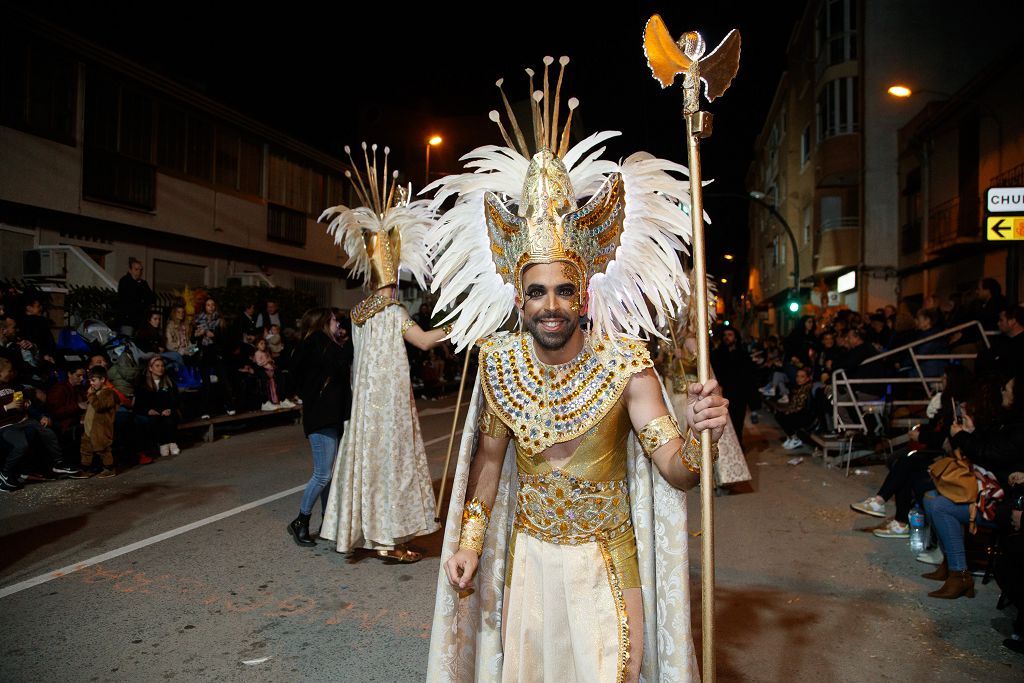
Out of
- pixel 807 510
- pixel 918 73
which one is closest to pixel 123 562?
pixel 807 510

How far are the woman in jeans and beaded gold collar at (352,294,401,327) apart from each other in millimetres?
309

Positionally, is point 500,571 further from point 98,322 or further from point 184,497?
point 98,322

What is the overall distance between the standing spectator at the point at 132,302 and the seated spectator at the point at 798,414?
12.0m

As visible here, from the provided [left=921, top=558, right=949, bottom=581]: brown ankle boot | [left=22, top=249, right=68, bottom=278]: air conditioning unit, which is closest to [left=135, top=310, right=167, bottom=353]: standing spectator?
[left=22, top=249, right=68, bottom=278]: air conditioning unit

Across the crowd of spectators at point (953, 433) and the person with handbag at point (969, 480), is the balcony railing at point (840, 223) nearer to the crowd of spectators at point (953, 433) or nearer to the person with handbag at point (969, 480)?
the crowd of spectators at point (953, 433)

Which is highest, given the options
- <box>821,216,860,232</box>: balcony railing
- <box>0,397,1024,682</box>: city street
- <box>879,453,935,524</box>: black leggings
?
<box>821,216,860,232</box>: balcony railing

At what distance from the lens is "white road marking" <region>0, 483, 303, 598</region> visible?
5246mm

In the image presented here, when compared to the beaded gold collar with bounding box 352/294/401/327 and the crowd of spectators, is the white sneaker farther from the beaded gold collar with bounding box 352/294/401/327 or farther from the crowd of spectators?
the beaded gold collar with bounding box 352/294/401/327

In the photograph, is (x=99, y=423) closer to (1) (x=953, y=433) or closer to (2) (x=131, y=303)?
(2) (x=131, y=303)

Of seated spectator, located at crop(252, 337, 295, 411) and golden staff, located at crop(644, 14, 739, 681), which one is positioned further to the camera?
seated spectator, located at crop(252, 337, 295, 411)

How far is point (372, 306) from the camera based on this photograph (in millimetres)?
5973

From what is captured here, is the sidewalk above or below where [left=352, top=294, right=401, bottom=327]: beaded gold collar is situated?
below

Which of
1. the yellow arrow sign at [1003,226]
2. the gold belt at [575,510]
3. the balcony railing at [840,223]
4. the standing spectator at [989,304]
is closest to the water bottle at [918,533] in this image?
the yellow arrow sign at [1003,226]

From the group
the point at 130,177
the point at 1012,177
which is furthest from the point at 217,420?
the point at 1012,177
